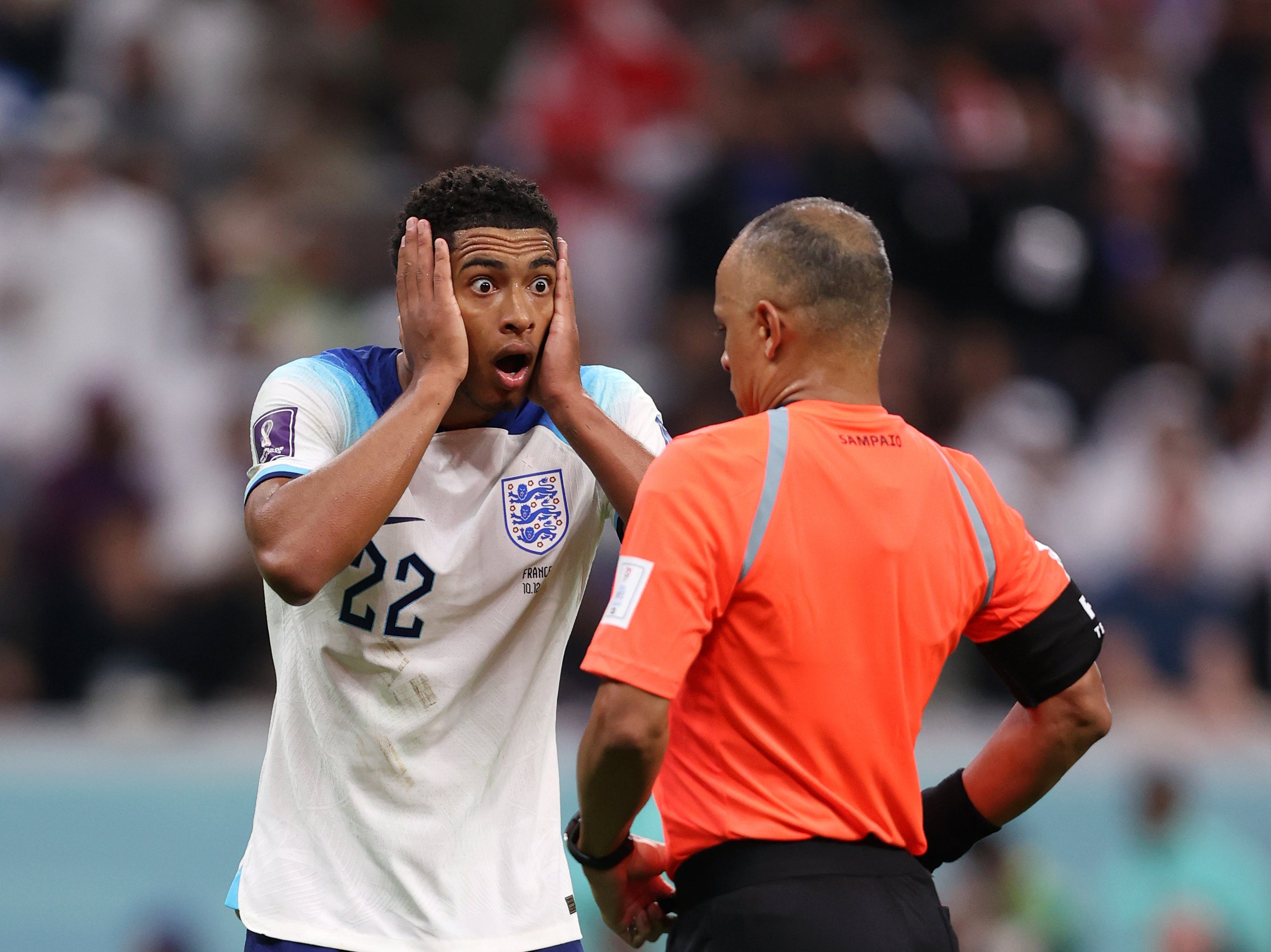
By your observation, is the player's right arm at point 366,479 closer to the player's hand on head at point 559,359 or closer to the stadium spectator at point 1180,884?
the player's hand on head at point 559,359

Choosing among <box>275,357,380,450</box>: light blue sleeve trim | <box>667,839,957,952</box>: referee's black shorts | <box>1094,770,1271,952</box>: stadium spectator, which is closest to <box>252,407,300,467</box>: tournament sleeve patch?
<box>275,357,380,450</box>: light blue sleeve trim

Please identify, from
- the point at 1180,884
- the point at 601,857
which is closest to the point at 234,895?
the point at 601,857

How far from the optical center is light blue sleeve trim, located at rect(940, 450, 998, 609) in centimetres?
314

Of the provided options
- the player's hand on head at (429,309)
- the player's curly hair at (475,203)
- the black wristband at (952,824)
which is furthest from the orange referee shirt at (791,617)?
the player's curly hair at (475,203)

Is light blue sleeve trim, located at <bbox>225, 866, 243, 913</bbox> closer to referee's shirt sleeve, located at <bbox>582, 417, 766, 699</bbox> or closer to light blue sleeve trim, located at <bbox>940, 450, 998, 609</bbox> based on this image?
referee's shirt sleeve, located at <bbox>582, 417, 766, 699</bbox>

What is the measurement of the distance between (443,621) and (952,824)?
1.09m

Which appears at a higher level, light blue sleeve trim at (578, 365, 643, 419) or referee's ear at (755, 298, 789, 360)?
referee's ear at (755, 298, 789, 360)

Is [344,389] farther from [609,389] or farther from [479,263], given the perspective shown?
[609,389]

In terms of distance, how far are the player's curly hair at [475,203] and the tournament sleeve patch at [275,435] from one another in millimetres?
386

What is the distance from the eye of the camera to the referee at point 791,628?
2879mm

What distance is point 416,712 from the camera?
136 inches

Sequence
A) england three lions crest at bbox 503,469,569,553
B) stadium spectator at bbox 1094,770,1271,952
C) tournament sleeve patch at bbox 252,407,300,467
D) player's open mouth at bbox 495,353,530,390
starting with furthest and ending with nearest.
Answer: stadium spectator at bbox 1094,770,1271,952
england three lions crest at bbox 503,469,569,553
player's open mouth at bbox 495,353,530,390
tournament sleeve patch at bbox 252,407,300,467

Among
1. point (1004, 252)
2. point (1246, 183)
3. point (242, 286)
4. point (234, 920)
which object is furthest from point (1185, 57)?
point (234, 920)

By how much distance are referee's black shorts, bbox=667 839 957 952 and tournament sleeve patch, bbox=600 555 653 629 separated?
459 mm
